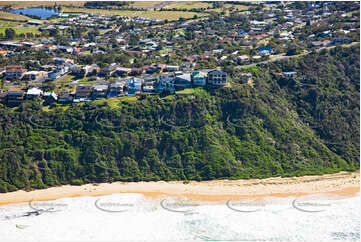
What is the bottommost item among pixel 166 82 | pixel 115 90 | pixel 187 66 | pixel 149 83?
pixel 115 90

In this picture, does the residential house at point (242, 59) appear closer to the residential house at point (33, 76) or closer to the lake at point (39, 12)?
the residential house at point (33, 76)

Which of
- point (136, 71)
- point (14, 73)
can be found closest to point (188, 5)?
point (136, 71)

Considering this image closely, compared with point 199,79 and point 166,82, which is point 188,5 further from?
point 166,82

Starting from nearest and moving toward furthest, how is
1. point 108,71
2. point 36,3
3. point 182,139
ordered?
point 182,139 < point 108,71 < point 36,3

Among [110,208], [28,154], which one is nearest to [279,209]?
[110,208]

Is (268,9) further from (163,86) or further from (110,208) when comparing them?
(110,208)

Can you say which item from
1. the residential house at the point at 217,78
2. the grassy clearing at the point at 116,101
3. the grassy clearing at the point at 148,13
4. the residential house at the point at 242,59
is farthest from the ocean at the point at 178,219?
the grassy clearing at the point at 148,13

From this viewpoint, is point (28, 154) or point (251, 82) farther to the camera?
point (251, 82)
